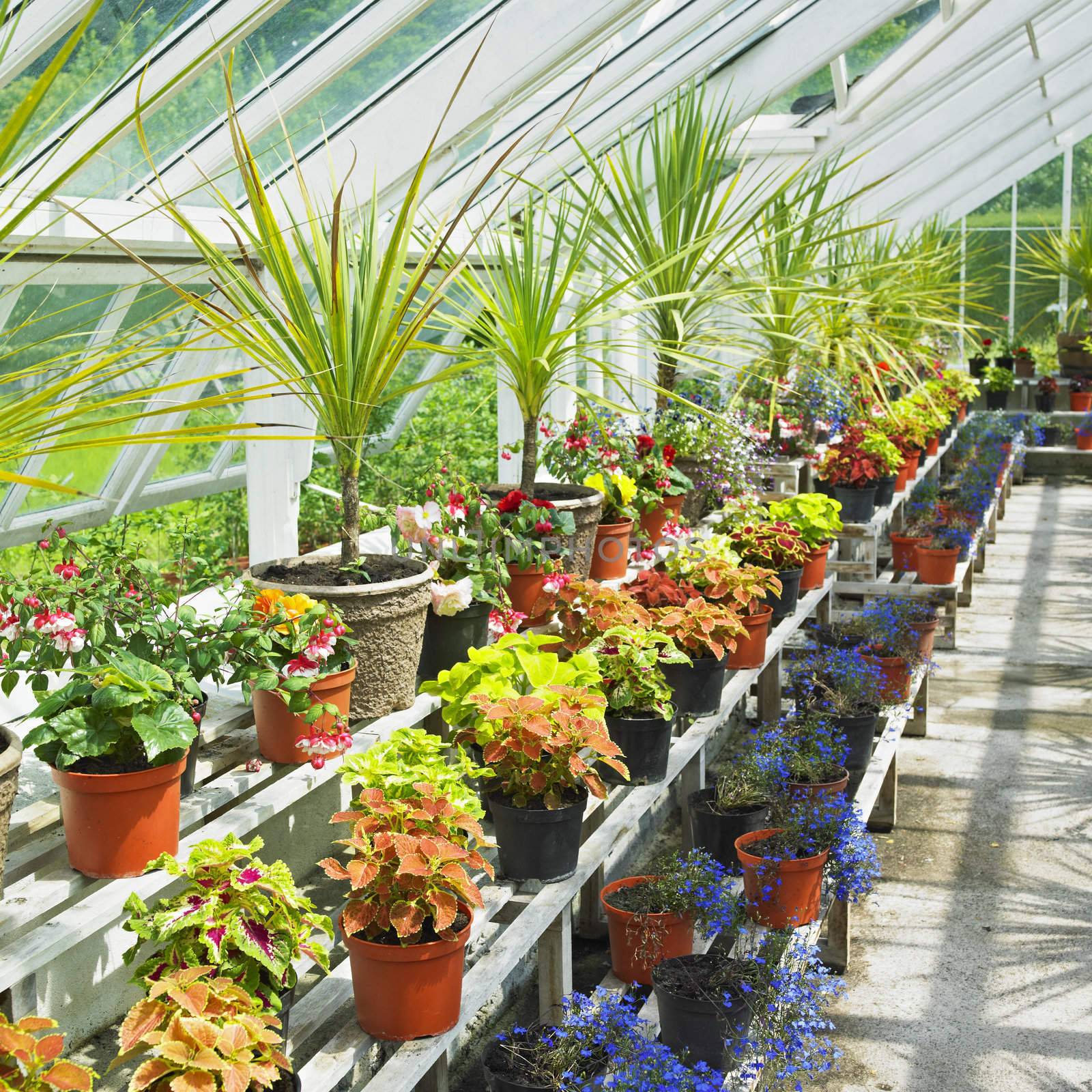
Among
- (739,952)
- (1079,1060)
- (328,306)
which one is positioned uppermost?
(328,306)

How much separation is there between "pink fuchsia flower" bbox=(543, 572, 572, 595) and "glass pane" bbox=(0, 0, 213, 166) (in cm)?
Answer: 144


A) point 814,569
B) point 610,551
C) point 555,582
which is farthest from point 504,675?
point 814,569

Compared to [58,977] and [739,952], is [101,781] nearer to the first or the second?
[58,977]

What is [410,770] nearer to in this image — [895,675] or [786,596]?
[786,596]

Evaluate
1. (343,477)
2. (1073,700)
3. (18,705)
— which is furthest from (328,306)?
(1073,700)

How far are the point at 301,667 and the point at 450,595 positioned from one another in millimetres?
561

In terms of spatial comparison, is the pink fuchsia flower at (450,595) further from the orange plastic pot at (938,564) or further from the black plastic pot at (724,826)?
the orange plastic pot at (938,564)

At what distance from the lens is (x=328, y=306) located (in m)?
2.26

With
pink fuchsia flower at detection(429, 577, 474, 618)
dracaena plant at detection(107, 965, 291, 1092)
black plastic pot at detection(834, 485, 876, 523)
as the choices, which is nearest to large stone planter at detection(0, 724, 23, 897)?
dracaena plant at detection(107, 965, 291, 1092)

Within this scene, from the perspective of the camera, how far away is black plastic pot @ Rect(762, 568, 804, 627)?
13.0ft

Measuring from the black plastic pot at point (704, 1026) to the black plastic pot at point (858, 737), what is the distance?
155cm

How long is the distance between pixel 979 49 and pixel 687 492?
119 inches

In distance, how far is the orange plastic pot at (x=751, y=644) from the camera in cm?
351

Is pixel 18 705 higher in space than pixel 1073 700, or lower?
higher
